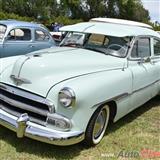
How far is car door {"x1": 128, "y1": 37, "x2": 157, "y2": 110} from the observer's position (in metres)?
5.79

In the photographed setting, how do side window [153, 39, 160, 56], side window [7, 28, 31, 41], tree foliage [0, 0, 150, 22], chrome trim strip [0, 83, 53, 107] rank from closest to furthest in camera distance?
chrome trim strip [0, 83, 53, 107] → side window [153, 39, 160, 56] → side window [7, 28, 31, 41] → tree foliage [0, 0, 150, 22]

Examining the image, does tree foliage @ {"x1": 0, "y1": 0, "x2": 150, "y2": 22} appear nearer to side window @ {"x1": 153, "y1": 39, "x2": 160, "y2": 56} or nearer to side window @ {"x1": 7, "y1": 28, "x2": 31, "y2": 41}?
side window @ {"x1": 7, "y1": 28, "x2": 31, "y2": 41}

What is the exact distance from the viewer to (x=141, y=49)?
6.26 metres

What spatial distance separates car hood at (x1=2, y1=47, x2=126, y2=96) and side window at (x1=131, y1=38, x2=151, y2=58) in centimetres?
42

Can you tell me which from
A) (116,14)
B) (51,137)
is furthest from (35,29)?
(116,14)

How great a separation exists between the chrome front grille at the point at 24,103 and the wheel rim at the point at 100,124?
0.80 m

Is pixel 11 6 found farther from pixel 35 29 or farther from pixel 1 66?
pixel 1 66

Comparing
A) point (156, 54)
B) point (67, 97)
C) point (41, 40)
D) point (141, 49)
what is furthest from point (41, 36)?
point (67, 97)

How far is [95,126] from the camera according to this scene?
16.3 ft

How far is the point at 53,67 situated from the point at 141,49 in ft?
6.46

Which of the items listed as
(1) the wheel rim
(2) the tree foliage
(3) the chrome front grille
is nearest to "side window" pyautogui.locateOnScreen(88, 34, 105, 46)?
(1) the wheel rim
